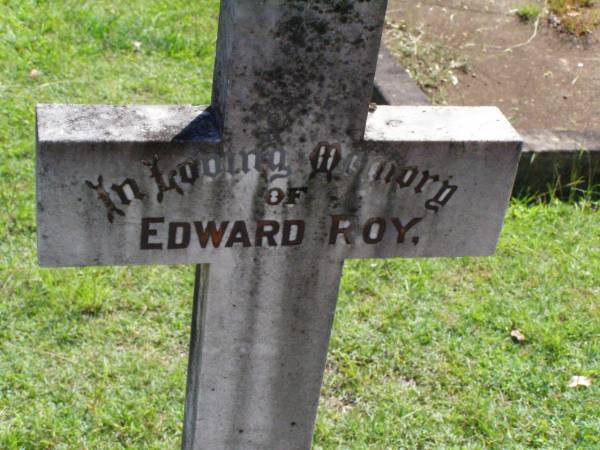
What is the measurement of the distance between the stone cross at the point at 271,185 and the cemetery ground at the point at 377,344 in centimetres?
126

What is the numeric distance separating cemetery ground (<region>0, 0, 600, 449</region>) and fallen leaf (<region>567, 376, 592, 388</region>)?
2 centimetres

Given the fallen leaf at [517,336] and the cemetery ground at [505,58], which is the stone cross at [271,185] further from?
the cemetery ground at [505,58]

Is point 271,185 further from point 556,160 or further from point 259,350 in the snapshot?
point 556,160

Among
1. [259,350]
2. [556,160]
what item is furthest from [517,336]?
[259,350]

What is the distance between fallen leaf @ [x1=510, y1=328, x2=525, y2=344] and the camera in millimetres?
4500

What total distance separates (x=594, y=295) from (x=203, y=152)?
Answer: 3.04 m

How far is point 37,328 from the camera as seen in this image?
4297 mm

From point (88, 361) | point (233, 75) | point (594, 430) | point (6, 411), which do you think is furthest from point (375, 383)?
point (233, 75)

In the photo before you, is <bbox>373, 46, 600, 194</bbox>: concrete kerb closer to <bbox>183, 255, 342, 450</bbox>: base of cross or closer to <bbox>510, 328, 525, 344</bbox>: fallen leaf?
<bbox>510, 328, 525, 344</bbox>: fallen leaf

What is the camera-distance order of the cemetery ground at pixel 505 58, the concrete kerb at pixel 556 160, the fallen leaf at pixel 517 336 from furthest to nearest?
the cemetery ground at pixel 505 58
the concrete kerb at pixel 556 160
the fallen leaf at pixel 517 336

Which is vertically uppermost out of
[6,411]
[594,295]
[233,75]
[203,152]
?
[233,75]

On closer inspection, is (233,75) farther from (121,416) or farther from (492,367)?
(492,367)

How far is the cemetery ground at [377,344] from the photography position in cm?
399

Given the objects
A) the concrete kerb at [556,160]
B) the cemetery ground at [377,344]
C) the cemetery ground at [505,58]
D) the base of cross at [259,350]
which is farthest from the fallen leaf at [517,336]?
the cemetery ground at [505,58]
